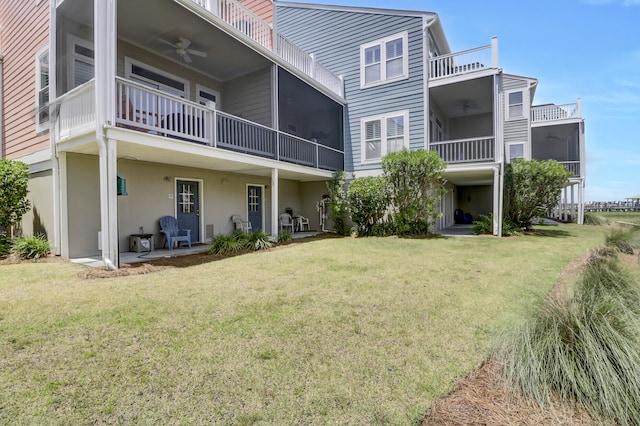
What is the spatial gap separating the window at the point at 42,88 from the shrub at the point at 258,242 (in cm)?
568

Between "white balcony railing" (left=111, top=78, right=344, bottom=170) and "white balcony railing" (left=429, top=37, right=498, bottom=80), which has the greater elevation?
"white balcony railing" (left=429, top=37, right=498, bottom=80)

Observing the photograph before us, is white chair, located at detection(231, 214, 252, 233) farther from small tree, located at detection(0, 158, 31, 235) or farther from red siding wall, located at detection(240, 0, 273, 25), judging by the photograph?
red siding wall, located at detection(240, 0, 273, 25)

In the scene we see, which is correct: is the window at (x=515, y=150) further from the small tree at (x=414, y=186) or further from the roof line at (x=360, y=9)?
the roof line at (x=360, y=9)

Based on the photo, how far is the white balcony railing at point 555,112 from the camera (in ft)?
61.3

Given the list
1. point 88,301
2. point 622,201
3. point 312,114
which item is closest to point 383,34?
point 312,114

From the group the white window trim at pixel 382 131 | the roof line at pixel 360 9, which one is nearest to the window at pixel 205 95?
the roof line at pixel 360 9

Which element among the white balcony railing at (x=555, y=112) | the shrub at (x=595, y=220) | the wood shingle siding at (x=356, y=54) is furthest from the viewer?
the white balcony railing at (x=555, y=112)

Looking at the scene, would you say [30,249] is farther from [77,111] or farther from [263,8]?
[263,8]

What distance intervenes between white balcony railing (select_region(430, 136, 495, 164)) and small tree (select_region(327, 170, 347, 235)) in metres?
3.83

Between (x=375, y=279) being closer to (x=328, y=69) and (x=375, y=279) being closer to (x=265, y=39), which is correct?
(x=265, y=39)

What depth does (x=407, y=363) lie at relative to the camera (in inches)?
104

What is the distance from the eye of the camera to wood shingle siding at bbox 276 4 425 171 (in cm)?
1230

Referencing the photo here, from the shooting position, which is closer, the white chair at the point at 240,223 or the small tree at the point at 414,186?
the small tree at the point at 414,186

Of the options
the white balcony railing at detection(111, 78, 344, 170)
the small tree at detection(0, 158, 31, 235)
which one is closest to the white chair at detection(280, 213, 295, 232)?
the white balcony railing at detection(111, 78, 344, 170)
